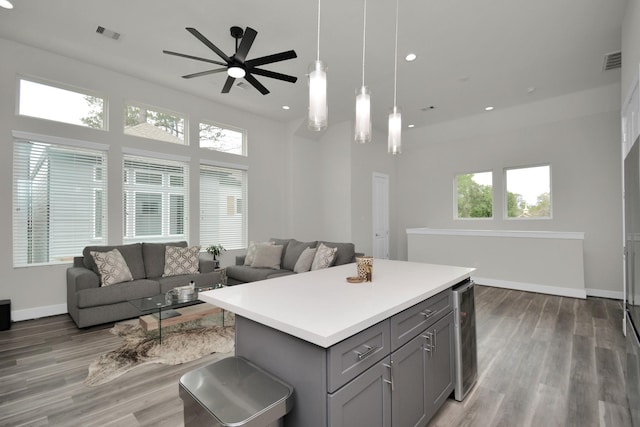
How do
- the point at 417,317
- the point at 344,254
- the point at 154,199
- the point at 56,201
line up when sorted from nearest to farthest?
the point at 417,317 < the point at 56,201 < the point at 344,254 < the point at 154,199

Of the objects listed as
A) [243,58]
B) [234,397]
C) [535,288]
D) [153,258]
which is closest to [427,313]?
[234,397]

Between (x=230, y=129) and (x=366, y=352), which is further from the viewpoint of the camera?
(x=230, y=129)

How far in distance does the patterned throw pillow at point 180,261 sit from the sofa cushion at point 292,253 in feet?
4.48

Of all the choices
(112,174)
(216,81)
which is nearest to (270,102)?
(216,81)

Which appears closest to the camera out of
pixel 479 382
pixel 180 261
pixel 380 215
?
pixel 479 382

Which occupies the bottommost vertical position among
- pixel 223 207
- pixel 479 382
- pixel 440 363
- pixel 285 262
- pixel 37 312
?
pixel 479 382

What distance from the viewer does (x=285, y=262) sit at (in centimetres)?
491

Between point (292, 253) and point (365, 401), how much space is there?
3.65m

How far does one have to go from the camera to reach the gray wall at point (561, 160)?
16.1ft

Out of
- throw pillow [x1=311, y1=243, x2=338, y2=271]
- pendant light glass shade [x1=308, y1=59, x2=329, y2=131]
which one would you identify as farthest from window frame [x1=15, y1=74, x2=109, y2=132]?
pendant light glass shade [x1=308, y1=59, x2=329, y2=131]

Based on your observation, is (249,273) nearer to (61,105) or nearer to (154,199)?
(154,199)

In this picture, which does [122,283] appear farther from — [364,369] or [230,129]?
[364,369]

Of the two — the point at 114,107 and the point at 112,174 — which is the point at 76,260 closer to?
the point at 112,174

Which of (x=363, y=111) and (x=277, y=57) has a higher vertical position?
(x=277, y=57)
